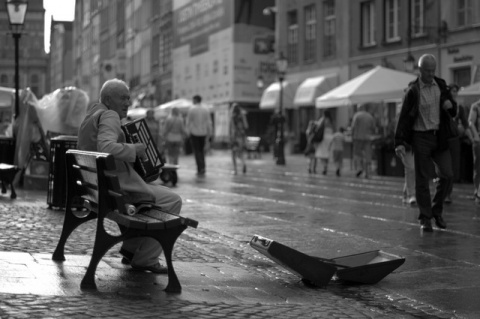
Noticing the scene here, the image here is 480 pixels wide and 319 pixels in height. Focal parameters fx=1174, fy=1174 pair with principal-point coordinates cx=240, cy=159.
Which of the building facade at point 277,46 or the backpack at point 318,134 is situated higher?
the building facade at point 277,46

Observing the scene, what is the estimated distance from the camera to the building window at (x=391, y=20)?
42.5 meters

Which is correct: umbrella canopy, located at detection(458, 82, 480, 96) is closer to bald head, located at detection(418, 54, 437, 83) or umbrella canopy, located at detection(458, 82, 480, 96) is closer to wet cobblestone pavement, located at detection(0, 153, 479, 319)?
wet cobblestone pavement, located at detection(0, 153, 479, 319)

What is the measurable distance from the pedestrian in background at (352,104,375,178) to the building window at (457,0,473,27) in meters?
10.2

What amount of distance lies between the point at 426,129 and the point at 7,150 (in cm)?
953

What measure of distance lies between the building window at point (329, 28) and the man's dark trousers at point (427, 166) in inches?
1443

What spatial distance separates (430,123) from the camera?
1236 centimetres

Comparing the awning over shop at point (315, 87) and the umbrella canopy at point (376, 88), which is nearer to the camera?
the umbrella canopy at point (376, 88)

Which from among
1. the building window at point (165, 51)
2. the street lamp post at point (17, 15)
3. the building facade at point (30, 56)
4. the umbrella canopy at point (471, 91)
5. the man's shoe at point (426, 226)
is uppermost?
the building facade at point (30, 56)

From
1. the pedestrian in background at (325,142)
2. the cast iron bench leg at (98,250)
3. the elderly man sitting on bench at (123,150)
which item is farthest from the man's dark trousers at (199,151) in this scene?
the cast iron bench leg at (98,250)

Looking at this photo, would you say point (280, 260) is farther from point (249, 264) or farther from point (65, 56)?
point (65, 56)

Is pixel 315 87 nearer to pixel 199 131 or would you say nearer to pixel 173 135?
pixel 199 131

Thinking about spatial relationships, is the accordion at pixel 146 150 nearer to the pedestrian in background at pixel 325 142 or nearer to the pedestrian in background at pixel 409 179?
the pedestrian in background at pixel 409 179

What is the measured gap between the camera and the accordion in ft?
28.0

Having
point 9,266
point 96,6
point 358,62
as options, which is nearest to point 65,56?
point 96,6
